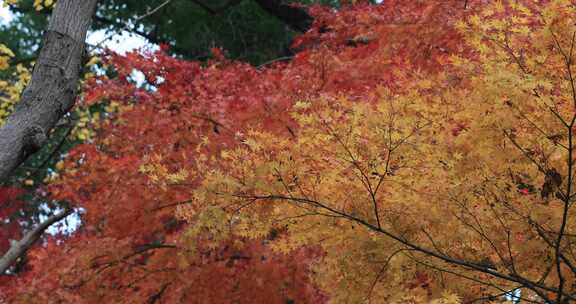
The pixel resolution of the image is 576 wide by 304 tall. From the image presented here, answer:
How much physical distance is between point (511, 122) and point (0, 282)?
36.1ft

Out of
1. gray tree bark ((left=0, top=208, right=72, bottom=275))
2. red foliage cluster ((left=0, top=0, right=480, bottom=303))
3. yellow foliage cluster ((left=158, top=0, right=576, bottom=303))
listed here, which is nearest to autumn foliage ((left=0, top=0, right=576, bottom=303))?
yellow foliage cluster ((left=158, top=0, right=576, bottom=303))

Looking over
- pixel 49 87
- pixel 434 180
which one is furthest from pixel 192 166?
pixel 434 180

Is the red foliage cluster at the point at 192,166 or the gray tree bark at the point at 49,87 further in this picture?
the red foliage cluster at the point at 192,166

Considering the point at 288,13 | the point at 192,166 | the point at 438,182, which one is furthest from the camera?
the point at 288,13

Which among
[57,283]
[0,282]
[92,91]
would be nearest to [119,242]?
[57,283]

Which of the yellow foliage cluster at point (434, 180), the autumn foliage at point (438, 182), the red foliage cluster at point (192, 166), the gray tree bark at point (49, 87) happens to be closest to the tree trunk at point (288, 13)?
the red foliage cluster at point (192, 166)

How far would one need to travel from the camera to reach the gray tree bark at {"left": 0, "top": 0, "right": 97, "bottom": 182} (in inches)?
133

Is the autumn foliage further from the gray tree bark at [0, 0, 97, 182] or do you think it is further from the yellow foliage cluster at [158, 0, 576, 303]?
the gray tree bark at [0, 0, 97, 182]

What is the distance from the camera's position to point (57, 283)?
702cm

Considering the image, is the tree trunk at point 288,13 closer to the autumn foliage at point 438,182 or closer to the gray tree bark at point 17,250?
the gray tree bark at point 17,250

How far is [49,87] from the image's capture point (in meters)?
3.57

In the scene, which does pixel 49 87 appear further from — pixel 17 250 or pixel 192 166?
pixel 17 250

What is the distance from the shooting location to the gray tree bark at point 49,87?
3383mm

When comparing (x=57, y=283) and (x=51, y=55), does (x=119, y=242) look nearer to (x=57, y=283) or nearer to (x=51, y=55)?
(x=57, y=283)
